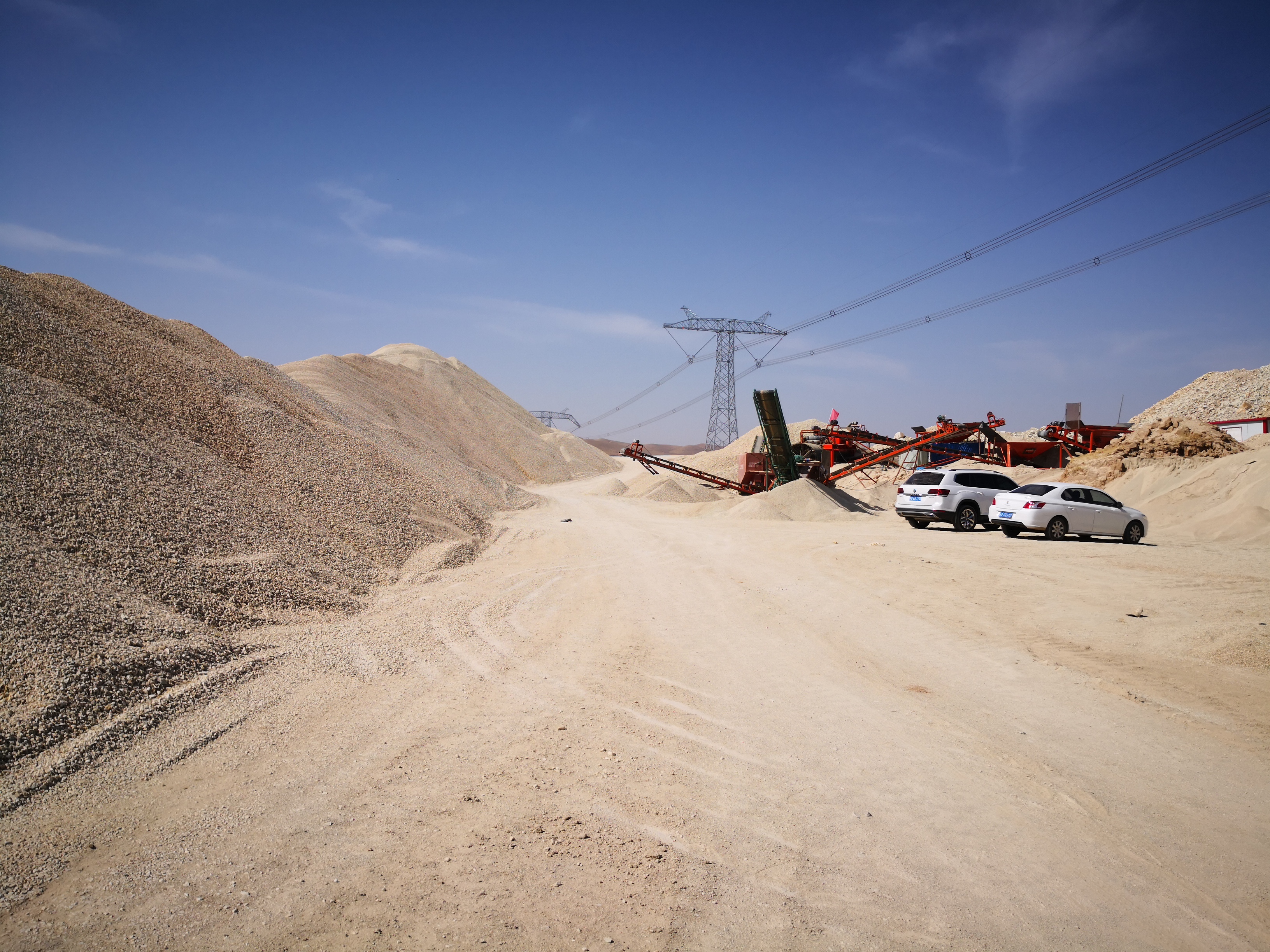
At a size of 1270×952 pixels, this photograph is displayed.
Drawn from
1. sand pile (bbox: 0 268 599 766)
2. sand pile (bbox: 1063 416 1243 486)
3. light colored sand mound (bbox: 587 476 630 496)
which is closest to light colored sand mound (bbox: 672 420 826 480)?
light colored sand mound (bbox: 587 476 630 496)

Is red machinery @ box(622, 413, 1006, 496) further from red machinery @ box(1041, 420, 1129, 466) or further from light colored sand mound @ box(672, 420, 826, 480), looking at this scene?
light colored sand mound @ box(672, 420, 826, 480)

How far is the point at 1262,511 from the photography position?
54.0 feet

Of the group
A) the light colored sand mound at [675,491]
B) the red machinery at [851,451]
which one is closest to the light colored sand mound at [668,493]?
the light colored sand mound at [675,491]

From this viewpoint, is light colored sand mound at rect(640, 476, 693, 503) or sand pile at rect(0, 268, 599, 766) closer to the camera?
sand pile at rect(0, 268, 599, 766)

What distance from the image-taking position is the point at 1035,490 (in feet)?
55.0

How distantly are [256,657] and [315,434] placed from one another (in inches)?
359

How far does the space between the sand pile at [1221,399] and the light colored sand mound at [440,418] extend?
1392 inches

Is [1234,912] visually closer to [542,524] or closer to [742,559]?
[742,559]

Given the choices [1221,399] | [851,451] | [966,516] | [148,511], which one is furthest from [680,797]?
Result: [1221,399]

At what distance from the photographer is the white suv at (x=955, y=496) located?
742 inches

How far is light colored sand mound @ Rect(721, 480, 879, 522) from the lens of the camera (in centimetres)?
2323

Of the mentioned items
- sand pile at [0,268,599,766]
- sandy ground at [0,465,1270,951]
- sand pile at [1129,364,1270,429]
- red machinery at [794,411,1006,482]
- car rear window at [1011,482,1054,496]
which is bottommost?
sandy ground at [0,465,1270,951]

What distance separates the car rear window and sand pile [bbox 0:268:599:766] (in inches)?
535

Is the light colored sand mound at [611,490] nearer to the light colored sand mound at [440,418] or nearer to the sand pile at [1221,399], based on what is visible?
the light colored sand mound at [440,418]
